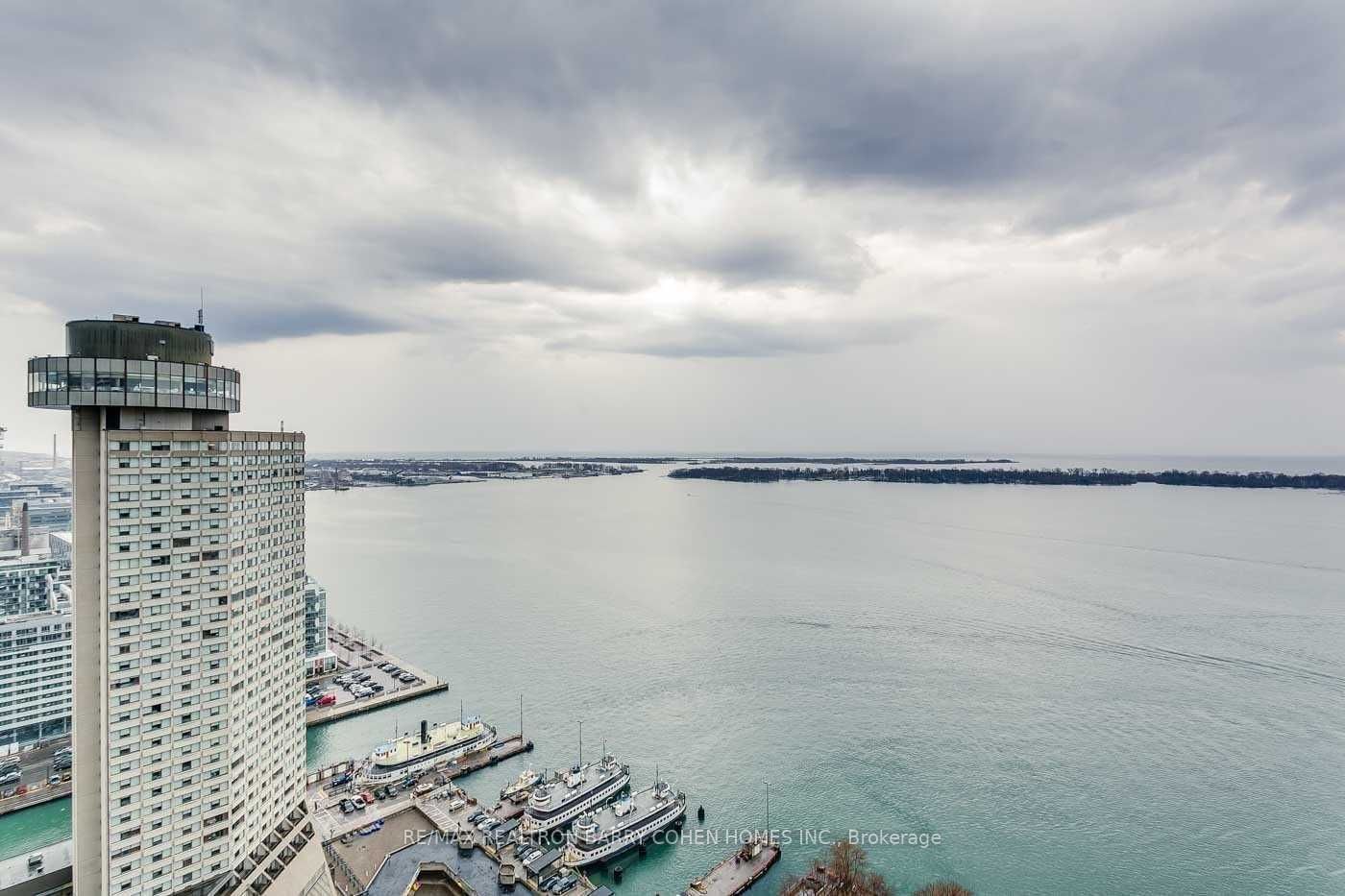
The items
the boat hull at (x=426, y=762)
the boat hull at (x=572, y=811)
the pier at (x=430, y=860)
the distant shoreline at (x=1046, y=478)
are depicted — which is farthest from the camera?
the distant shoreline at (x=1046, y=478)

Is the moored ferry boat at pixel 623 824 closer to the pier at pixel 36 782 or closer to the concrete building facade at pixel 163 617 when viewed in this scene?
the concrete building facade at pixel 163 617

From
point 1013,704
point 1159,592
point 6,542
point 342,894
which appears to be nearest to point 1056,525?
point 1159,592

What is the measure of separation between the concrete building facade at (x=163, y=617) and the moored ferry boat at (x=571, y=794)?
19.8 ft

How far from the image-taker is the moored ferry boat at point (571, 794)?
54.0 feet

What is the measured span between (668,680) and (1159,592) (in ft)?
94.8

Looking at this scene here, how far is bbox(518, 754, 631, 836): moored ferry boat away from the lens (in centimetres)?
1647

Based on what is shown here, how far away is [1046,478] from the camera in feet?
402

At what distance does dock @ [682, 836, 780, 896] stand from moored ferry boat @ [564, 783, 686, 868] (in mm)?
1766

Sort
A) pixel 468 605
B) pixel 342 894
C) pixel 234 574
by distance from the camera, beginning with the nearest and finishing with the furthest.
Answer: pixel 234 574 < pixel 342 894 < pixel 468 605

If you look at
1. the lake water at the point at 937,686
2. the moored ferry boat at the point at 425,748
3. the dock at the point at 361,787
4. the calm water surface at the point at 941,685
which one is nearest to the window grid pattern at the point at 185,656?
the dock at the point at 361,787

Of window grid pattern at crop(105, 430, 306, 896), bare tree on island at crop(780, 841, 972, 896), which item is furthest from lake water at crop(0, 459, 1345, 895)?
window grid pattern at crop(105, 430, 306, 896)

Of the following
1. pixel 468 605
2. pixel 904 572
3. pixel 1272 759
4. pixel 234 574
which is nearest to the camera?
pixel 234 574

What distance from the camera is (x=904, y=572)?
143 ft

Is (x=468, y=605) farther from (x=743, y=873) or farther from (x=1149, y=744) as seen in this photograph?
A: (x=1149, y=744)
